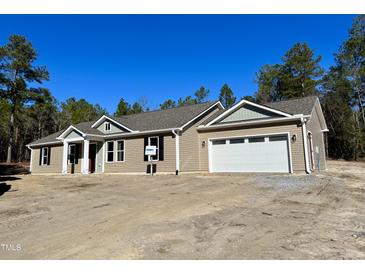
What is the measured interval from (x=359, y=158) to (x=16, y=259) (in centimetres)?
3268

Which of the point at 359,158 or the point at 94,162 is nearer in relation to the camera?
the point at 94,162

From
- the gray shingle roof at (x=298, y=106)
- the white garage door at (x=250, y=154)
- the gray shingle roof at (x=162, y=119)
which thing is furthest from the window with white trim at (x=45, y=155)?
the gray shingle roof at (x=298, y=106)

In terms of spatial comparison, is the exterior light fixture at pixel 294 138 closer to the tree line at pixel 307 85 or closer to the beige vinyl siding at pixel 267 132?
the beige vinyl siding at pixel 267 132

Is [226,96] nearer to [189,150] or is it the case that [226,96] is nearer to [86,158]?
[189,150]

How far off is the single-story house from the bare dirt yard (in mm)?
4456

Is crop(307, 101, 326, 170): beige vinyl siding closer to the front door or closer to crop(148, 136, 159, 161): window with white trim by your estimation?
crop(148, 136, 159, 161): window with white trim

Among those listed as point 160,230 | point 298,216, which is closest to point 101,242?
point 160,230

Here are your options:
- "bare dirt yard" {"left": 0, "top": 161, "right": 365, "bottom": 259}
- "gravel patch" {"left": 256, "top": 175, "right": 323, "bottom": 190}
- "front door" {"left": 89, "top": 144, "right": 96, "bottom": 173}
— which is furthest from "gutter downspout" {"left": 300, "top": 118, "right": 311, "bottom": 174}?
"front door" {"left": 89, "top": 144, "right": 96, "bottom": 173}

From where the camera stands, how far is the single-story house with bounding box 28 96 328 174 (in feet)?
43.3

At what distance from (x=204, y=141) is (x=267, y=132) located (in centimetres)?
393

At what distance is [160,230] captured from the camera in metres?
4.91

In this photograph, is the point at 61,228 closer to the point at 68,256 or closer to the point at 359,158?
the point at 68,256

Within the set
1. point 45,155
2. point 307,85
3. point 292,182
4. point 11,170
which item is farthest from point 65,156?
point 307,85

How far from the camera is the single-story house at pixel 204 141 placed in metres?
13.2
